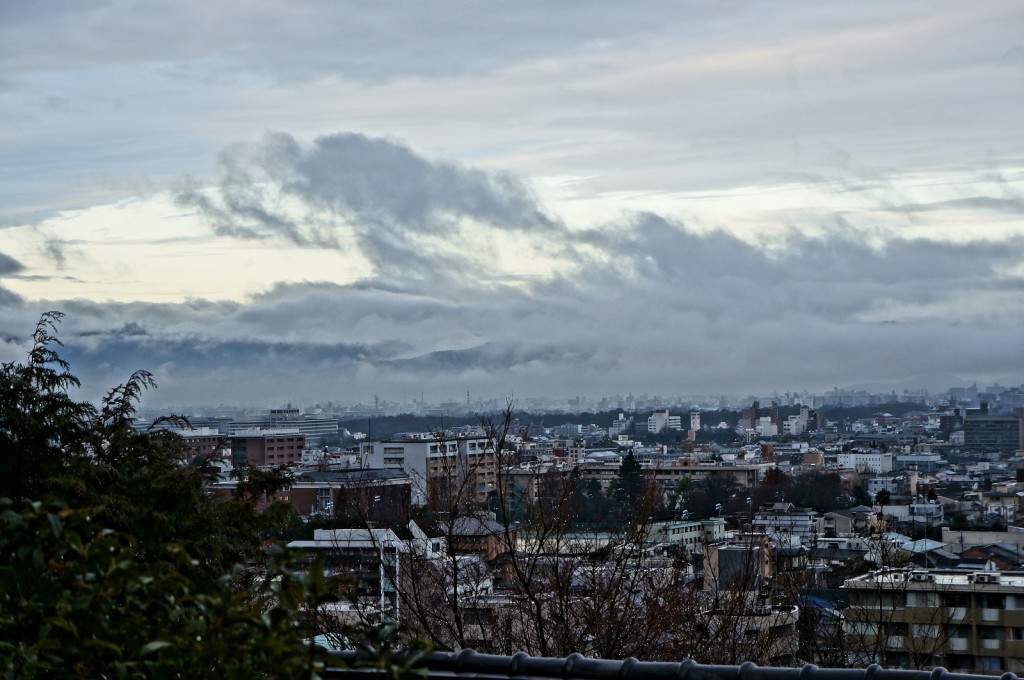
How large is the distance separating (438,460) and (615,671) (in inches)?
477

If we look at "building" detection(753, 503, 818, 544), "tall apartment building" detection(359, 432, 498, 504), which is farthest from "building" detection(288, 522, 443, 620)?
"building" detection(753, 503, 818, 544)

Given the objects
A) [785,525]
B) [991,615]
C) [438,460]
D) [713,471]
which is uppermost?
[438,460]

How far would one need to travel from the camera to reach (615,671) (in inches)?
121

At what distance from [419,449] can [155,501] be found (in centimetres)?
3246

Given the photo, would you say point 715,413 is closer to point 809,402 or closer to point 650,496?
point 809,402

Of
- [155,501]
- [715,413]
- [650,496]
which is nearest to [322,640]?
[155,501]

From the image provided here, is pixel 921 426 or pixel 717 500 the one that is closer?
pixel 717 500

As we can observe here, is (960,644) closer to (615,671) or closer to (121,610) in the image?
(615,671)

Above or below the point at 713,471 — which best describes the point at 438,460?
above

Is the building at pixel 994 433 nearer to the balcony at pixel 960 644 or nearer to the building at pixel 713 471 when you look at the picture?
the building at pixel 713 471

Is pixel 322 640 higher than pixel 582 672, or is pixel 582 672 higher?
pixel 582 672

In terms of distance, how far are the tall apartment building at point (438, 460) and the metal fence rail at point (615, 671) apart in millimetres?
3981

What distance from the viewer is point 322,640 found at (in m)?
7.66

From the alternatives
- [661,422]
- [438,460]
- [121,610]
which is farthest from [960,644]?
[661,422]
